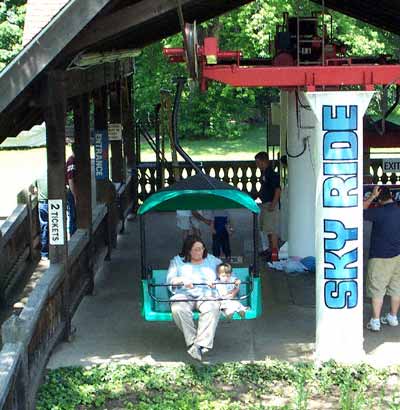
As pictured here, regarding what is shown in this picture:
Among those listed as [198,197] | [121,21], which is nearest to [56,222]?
[198,197]

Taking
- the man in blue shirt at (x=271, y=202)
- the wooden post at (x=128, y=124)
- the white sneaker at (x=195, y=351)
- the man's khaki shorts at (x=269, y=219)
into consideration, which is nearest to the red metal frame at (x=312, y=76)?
the white sneaker at (x=195, y=351)

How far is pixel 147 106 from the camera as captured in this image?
32.4 meters

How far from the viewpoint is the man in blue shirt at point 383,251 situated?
9.66 m

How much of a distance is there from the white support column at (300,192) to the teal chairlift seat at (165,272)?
2.39 m

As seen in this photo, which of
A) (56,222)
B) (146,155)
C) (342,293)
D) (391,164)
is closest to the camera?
(342,293)

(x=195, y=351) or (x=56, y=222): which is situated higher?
(x=56, y=222)

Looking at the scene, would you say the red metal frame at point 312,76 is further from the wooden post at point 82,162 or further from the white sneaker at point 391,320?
the wooden post at point 82,162

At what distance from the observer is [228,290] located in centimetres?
937

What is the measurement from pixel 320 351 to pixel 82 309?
10.2ft

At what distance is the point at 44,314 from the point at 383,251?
3.44 meters

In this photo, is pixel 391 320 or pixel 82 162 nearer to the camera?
pixel 391 320

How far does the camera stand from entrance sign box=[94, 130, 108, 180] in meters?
13.6

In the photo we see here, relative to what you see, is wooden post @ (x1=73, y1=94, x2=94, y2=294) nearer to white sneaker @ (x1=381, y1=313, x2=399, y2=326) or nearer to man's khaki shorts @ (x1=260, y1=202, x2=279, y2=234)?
man's khaki shorts @ (x1=260, y1=202, x2=279, y2=234)

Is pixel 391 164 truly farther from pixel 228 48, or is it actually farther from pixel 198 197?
pixel 228 48
